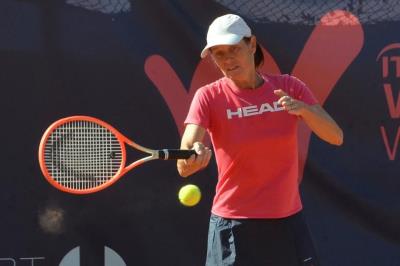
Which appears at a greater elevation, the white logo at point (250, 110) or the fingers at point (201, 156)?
the white logo at point (250, 110)

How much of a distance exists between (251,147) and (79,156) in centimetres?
71

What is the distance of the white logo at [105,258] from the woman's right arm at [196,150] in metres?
1.08

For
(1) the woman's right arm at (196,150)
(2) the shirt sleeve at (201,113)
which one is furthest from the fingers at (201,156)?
(2) the shirt sleeve at (201,113)

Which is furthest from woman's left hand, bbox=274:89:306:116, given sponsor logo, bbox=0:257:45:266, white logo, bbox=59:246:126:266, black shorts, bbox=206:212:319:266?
sponsor logo, bbox=0:257:45:266

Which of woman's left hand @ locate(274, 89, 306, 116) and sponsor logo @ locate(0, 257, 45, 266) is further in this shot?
sponsor logo @ locate(0, 257, 45, 266)

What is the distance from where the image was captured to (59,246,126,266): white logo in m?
3.54

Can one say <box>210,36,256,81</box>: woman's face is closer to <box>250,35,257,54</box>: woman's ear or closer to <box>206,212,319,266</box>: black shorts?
<box>250,35,257,54</box>: woman's ear

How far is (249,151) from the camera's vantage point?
2.60 m

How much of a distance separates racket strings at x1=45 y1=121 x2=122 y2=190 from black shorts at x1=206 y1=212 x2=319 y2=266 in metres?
0.51

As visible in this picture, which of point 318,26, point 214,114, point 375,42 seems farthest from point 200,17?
point 214,114

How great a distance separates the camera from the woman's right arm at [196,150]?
2.52m

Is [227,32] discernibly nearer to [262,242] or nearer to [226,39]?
[226,39]

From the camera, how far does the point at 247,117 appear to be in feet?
8.59

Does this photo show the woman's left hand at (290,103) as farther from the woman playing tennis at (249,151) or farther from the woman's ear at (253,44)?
the woman's ear at (253,44)
